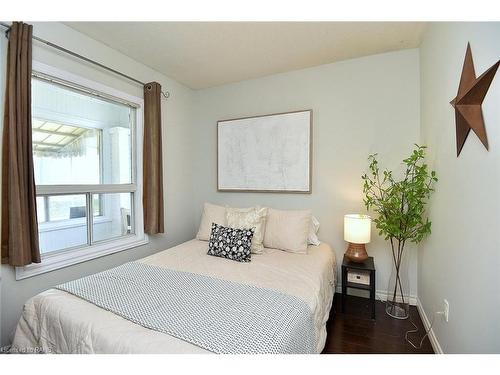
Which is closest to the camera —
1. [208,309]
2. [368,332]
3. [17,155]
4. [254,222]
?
[208,309]

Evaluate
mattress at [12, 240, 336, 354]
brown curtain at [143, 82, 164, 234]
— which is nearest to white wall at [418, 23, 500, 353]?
mattress at [12, 240, 336, 354]

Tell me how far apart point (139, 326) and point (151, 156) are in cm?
189

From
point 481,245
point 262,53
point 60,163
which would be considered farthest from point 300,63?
point 60,163

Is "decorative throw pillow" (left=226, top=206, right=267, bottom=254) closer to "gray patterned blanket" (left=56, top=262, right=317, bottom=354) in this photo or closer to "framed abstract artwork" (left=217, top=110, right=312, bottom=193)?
"framed abstract artwork" (left=217, top=110, right=312, bottom=193)

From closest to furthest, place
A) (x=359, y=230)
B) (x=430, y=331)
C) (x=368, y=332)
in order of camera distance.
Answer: (x=430, y=331) → (x=368, y=332) → (x=359, y=230)

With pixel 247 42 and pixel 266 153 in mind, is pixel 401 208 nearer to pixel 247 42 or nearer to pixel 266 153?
pixel 266 153

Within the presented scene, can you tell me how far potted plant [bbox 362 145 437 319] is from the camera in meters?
1.90

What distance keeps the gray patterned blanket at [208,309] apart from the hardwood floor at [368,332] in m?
0.60

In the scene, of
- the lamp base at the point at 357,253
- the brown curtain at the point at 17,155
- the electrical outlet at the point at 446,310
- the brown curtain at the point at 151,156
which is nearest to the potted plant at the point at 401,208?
the lamp base at the point at 357,253

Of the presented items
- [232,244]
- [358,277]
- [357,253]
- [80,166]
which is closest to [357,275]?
[358,277]

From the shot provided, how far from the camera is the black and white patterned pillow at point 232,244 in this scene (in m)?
2.10

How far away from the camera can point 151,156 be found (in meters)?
2.61

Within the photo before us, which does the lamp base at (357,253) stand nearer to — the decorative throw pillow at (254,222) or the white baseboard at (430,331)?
the white baseboard at (430,331)

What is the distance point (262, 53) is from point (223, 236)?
185 centimetres
